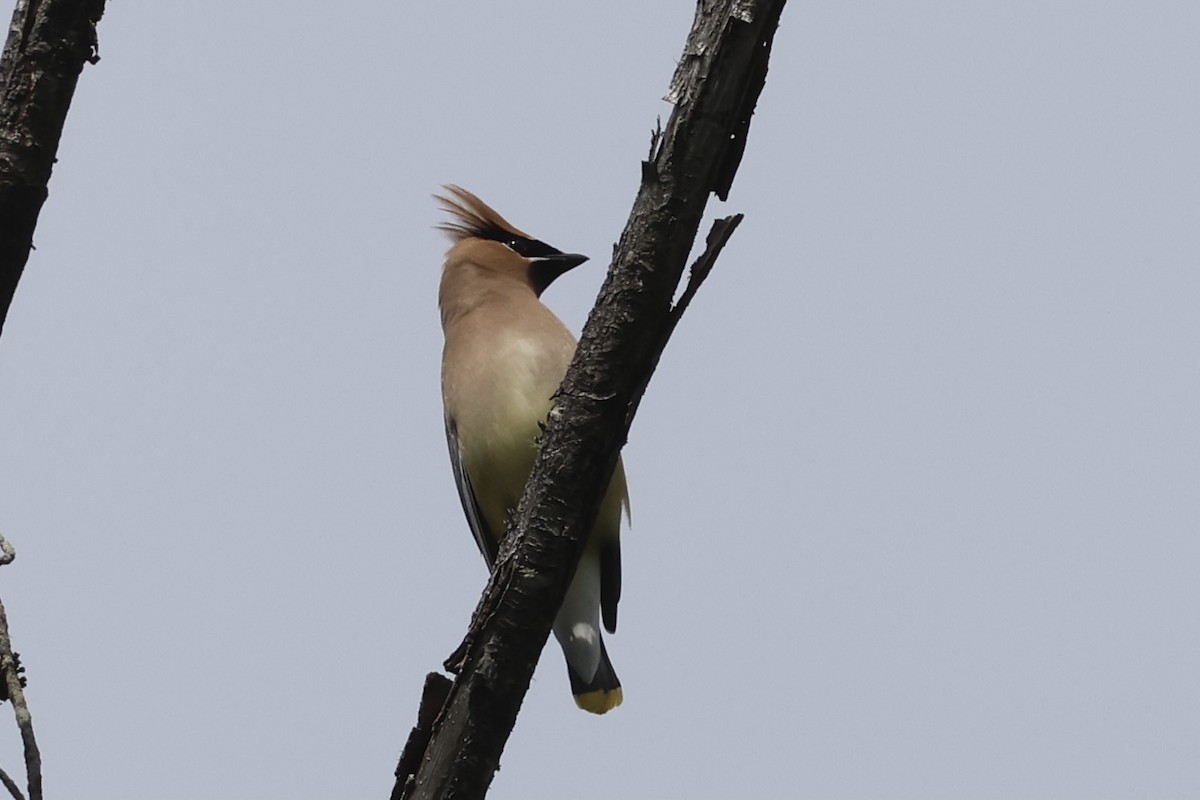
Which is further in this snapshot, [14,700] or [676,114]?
[14,700]

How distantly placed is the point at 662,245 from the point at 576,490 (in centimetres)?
Result: 53

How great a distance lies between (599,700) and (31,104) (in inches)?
117

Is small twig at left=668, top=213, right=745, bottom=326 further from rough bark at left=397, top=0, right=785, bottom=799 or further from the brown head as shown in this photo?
the brown head

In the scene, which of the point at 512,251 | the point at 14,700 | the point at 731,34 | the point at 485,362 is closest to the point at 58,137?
Result: the point at 14,700

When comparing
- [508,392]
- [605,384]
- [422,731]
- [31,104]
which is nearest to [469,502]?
[508,392]

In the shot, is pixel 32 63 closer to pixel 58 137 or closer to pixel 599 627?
pixel 58 137

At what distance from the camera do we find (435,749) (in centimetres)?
314

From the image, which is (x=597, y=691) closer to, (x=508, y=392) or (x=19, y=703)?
(x=508, y=392)

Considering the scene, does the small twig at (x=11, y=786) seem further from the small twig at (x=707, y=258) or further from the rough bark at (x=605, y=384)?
the small twig at (x=707, y=258)

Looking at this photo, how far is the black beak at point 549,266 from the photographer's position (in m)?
5.52

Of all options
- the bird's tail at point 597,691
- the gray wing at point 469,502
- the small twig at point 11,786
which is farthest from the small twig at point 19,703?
the bird's tail at point 597,691

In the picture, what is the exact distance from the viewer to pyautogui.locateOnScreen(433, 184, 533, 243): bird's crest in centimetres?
567

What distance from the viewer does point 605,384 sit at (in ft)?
9.87

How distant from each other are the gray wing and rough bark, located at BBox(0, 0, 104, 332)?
213 centimetres
